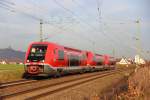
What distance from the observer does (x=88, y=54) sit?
5244cm

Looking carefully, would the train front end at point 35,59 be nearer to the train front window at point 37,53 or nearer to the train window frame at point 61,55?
the train front window at point 37,53

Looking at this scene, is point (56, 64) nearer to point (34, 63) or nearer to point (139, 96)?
point (34, 63)

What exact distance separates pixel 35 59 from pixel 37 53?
0.65 metres

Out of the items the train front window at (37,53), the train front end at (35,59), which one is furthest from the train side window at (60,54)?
the train front window at (37,53)

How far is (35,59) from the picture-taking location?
2964 centimetres

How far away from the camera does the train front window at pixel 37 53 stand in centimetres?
2972

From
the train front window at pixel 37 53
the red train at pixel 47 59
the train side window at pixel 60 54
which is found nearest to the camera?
the red train at pixel 47 59

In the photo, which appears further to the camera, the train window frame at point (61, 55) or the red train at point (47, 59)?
the train window frame at point (61, 55)

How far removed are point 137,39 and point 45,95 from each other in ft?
114

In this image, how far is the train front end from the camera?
29203 millimetres

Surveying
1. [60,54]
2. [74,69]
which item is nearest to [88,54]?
[74,69]

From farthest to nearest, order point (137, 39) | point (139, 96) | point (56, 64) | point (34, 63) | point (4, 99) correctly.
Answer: point (137, 39), point (56, 64), point (34, 63), point (4, 99), point (139, 96)

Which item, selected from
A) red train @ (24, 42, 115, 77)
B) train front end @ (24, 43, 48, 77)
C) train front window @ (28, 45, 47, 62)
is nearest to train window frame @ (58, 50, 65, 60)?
red train @ (24, 42, 115, 77)

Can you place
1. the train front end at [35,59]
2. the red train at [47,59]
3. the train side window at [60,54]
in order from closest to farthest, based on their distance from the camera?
1. the train front end at [35,59]
2. the red train at [47,59]
3. the train side window at [60,54]
